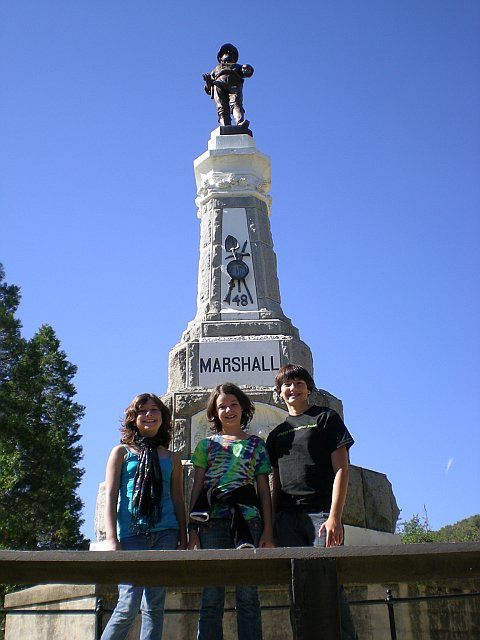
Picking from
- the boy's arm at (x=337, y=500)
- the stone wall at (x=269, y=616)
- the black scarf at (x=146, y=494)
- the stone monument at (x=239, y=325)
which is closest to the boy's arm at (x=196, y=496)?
the black scarf at (x=146, y=494)

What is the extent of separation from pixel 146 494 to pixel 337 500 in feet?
3.24

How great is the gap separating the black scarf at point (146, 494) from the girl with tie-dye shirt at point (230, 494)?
7.7 inches

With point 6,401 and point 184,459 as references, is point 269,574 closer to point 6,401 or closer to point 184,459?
point 184,459

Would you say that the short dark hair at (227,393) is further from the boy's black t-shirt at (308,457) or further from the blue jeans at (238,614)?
the blue jeans at (238,614)

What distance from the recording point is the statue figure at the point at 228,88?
9.50m

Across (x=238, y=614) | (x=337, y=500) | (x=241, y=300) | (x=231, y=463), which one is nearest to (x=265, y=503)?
(x=231, y=463)

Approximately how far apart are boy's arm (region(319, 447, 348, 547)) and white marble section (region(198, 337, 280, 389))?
361 cm

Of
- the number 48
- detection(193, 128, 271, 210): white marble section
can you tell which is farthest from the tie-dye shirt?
detection(193, 128, 271, 210): white marble section

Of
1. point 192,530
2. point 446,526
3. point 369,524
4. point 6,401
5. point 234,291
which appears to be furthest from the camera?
point 446,526

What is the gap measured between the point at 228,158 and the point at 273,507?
5965 mm

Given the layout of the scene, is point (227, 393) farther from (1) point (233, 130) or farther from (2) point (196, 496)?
(1) point (233, 130)

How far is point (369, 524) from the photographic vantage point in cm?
667

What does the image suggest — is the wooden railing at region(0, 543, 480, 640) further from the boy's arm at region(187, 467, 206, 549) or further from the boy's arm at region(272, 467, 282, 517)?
the boy's arm at region(272, 467, 282, 517)

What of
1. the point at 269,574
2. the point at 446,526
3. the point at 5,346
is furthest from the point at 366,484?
the point at 446,526
